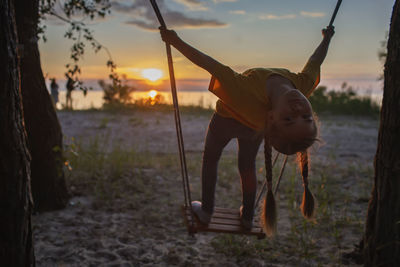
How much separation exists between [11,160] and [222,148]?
143 cm

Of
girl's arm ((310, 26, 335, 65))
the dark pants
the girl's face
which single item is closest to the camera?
the girl's face

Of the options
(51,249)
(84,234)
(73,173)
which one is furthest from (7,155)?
(73,173)

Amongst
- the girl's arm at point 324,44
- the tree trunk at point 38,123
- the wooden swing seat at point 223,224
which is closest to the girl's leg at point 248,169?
the wooden swing seat at point 223,224

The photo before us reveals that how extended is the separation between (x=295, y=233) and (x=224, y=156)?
3.34m

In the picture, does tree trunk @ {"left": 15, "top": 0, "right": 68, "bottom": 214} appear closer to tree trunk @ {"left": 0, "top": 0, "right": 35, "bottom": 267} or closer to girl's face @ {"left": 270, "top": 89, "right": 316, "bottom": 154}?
tree trunk @ {"left": 0, "top": 0, "right": 35, "bottom": 267}

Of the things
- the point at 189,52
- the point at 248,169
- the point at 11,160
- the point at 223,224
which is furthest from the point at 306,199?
the point at 11,160

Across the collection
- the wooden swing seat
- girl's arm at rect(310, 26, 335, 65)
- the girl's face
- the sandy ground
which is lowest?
the sandy ground

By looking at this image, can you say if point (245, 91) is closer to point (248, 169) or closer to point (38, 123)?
point (248, 169)

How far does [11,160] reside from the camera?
1.94m

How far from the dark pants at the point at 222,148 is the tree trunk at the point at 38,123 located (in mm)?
1639

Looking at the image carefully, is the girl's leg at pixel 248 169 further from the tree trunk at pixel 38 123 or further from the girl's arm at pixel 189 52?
the tree trunk at pixel 38 123

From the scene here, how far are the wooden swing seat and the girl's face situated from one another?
32.7 inches

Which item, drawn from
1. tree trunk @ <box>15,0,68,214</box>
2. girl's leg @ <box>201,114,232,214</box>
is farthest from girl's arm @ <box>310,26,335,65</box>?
tree trunk @ <box>15,0,68,214</box>

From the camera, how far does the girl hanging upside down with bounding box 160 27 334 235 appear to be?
7.34ft
